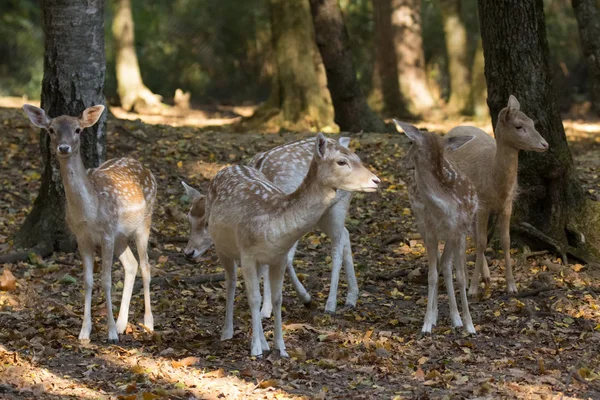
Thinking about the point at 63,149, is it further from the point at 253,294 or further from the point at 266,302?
the point at 266,302

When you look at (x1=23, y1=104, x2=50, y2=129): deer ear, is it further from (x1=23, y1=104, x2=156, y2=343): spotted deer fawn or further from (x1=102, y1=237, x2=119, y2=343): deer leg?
(x1=102, y1=237, x2=119, y2=343): deer leg

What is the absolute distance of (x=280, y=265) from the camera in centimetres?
660

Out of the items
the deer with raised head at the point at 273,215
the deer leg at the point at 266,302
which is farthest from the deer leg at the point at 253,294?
the deer leg at the point at 266,302

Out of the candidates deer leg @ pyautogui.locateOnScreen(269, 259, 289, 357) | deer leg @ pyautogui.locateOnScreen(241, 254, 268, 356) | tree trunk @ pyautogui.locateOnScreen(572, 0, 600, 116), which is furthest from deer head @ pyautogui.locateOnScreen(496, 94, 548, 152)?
deer leg @ pyautogui.locateOnScreen(241, 254, 268, 356)

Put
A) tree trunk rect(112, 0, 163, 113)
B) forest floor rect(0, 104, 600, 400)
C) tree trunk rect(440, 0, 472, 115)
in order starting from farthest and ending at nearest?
tree trunk rect(112, 0, 163, 113) → tree trunk rect(440, 0, 472, 115) → forest floor rect(0, 104, 600, 400)

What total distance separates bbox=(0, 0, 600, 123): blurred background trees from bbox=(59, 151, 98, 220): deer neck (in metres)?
8.01

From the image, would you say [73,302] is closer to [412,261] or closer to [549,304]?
[412,261]

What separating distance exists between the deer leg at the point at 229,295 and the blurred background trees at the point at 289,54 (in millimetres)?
7889

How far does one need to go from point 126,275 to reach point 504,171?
11.3 ft

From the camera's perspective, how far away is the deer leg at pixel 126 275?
7375 mm

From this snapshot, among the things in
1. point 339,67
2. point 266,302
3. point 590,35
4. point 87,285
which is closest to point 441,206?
point 266,302

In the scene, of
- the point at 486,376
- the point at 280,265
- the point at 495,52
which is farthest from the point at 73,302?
the point at 495,52

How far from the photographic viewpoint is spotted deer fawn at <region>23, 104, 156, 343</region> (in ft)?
23.1

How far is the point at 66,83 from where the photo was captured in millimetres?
8938
